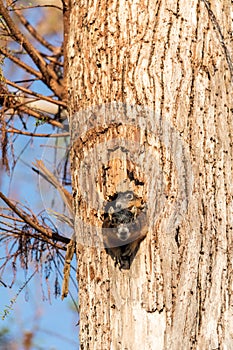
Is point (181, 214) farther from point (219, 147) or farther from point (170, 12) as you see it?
point (170, 12)

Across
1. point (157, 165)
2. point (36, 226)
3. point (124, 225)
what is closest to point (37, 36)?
point (36, 226)

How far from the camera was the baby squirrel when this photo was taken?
2.16 metres

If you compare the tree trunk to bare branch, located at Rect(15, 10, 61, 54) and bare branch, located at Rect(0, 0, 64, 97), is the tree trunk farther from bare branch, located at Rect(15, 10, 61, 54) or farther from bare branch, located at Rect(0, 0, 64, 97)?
bare branch, located at Rect(15, 10, 61, 54)

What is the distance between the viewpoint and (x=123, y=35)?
2387 mm

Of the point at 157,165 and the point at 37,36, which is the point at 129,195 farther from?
the point at 37,36

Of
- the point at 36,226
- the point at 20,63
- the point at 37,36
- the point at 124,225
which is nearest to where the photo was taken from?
the point at 124,225

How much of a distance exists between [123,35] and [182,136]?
0.37m

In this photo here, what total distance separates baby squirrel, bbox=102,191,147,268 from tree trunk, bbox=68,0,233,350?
0.02m

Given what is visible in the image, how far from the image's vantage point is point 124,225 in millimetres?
2156

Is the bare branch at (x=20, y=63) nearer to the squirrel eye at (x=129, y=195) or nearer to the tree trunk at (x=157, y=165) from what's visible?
the tree trunk at (x=157, y=165)

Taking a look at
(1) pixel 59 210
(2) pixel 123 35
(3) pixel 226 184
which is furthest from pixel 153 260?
(1) pixel 59 210

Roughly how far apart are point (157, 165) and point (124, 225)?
0.70 ft

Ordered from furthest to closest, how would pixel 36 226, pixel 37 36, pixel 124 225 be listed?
pixel 37 36 → pixel 36 226 → pixel 124 225

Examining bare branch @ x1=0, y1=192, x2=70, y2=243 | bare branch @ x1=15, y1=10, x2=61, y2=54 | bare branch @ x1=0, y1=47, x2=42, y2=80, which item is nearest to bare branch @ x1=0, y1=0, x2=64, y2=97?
bare branch @ x1=0, y1=47, x2=42, y2=80
